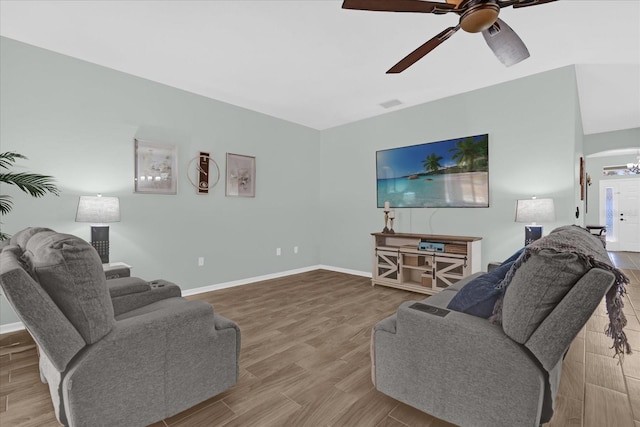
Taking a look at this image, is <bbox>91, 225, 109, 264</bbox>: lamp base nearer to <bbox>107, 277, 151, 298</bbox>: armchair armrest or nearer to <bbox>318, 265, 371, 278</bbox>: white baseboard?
<bbox>107, 277, 151, 298</bbox>: armchair armrest

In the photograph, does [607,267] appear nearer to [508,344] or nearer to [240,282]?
[508,344]

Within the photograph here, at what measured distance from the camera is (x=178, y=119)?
3953 millimetres

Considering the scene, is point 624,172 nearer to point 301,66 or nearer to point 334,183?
point 334,183

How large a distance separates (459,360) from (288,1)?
8.74 ft

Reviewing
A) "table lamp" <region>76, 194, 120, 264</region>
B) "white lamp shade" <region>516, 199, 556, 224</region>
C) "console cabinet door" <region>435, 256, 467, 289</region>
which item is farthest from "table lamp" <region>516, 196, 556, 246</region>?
"table lamp" <region>76, 194, 120, 264</region>

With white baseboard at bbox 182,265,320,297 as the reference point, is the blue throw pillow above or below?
above

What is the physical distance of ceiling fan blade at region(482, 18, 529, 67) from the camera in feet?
6.31

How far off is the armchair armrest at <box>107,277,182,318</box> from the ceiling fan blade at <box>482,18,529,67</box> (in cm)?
277

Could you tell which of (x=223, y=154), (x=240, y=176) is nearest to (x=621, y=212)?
(x=240, y=176)

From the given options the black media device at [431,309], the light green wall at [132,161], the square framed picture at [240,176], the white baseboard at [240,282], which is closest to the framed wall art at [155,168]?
the light green wall at [132,161]

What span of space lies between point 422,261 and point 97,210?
12.8 feet

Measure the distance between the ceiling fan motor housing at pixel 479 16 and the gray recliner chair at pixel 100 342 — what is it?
2.20 metres

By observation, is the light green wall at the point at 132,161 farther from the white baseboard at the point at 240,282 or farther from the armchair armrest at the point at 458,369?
the armchair armrest at the point at 458,369

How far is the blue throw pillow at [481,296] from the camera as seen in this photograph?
1501mm
